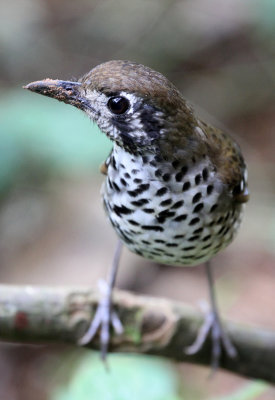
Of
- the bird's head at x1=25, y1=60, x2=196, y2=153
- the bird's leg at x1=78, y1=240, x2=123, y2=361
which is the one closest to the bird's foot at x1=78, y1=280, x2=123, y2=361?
the bird's leg at x1=78, y1=240, x2=123, y2=361

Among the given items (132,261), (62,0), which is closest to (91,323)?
(132,261)

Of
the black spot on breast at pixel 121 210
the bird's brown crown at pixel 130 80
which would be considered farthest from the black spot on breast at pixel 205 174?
the bird's brown crown at pixel 130 80

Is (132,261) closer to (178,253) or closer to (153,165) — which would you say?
(178,253)

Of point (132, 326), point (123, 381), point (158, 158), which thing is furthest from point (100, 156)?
point (158, 158)

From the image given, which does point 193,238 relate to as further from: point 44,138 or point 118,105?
point 44,138

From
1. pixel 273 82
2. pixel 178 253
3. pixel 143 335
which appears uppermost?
pixel 273 82

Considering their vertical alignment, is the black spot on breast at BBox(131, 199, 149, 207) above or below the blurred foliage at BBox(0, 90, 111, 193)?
below

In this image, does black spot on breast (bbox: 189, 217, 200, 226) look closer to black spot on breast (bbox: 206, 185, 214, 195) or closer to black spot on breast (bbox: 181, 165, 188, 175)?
black spot on breast (bbox: 206, 185, 214, 195)
